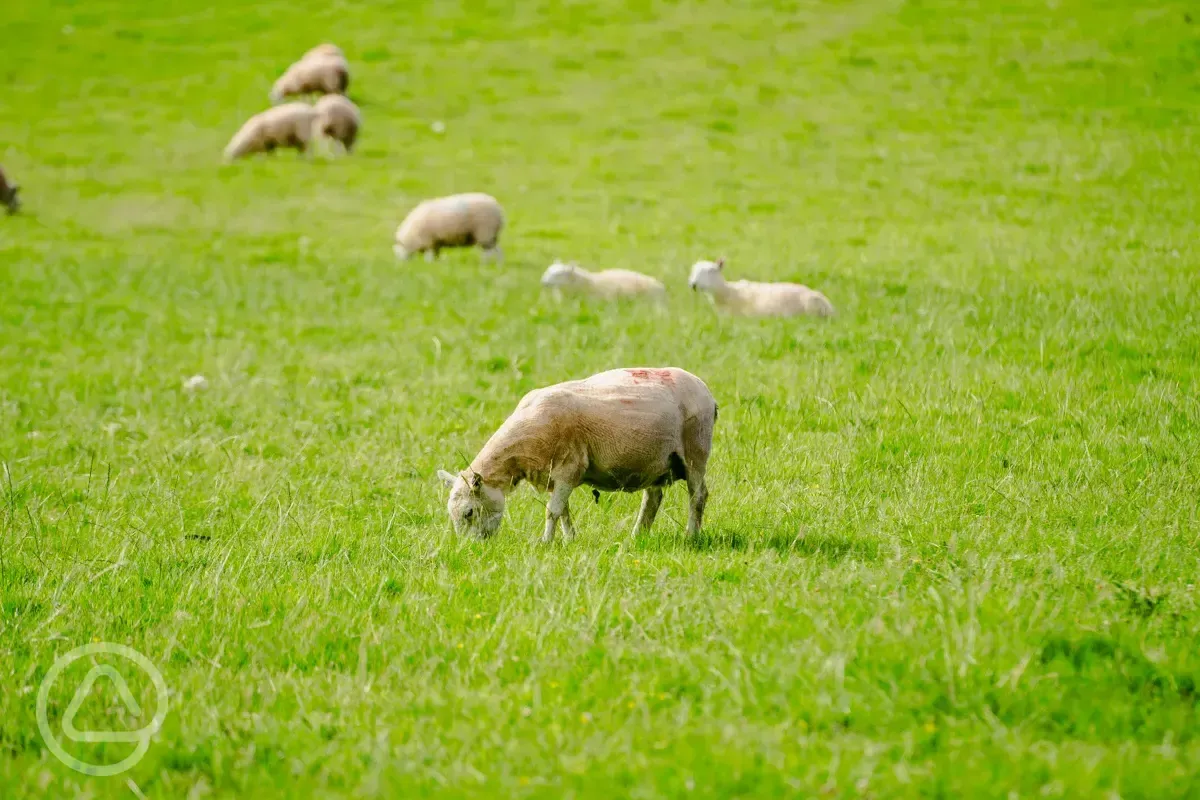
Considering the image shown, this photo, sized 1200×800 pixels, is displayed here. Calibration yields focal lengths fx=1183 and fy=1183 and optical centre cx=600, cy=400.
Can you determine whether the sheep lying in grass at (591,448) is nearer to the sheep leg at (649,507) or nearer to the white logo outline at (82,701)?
the sheep leg at (649,507)

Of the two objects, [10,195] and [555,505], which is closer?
[555,505]

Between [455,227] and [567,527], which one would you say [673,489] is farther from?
[455,227]

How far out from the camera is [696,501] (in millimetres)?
5781

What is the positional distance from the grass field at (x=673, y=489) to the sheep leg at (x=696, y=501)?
109 mm

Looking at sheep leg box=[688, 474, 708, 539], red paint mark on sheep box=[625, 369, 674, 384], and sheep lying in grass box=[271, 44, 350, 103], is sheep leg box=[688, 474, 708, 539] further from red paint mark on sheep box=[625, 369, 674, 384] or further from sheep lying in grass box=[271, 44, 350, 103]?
sheep lying in grass box=[271, 44, 350, 103]

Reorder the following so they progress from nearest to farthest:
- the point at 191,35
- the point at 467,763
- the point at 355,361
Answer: the point at 467,763, the point at 355,361, the point at 191,35

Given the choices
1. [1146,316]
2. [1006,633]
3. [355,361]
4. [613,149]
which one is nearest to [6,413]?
[355,361]

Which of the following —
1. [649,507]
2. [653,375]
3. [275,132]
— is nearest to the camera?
[653,375]

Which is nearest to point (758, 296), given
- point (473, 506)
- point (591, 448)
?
point (591, 448)

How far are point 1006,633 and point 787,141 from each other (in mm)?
19061

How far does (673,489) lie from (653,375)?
46.0 inches

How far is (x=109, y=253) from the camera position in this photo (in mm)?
17188

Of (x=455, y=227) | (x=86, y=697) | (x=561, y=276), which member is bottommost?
(x=455, y=227)

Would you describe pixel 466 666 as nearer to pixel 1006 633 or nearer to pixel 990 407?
pixel 1006 633
